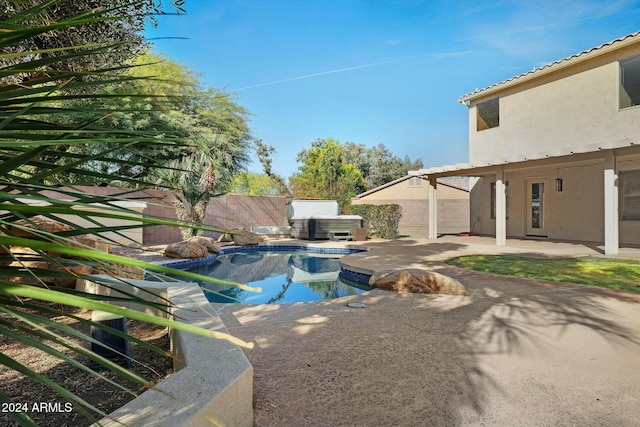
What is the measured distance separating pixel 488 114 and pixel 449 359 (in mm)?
12860

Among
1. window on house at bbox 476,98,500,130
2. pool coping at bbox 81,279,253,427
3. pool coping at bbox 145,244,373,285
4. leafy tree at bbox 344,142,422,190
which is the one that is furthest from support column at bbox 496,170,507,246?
leafy tree at bbox 344,142,422,190

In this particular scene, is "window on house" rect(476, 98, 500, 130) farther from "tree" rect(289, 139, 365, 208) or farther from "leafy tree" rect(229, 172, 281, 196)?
"leafy tree" rect(229, 172, 281, 196)

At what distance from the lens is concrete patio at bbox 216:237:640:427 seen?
7.93 feet

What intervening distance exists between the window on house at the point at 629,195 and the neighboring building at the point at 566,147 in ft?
0.07

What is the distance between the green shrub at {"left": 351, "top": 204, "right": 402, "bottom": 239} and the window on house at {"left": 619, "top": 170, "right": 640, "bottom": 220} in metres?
7.86

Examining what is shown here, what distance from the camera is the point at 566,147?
10.9m

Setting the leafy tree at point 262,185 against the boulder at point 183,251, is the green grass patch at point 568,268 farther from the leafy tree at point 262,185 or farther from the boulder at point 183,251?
the leafy tree at point 262,185

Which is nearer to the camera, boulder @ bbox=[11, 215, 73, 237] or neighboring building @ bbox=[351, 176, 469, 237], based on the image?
boulder @ bbox=[11, 215, 73, 237]

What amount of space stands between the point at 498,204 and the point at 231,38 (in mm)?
13725

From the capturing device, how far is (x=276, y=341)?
12.4ft

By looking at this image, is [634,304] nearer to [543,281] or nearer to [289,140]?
[543,281]

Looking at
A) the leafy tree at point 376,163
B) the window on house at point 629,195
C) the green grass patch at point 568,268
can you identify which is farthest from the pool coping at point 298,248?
the leafy tree at point 376,163

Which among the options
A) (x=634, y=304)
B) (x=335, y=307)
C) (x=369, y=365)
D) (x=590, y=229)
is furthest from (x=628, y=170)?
(x=369, y=365)

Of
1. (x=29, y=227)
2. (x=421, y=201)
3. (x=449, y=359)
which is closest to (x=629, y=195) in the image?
(x=449, y=359)
